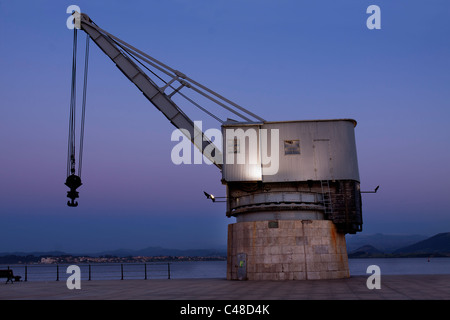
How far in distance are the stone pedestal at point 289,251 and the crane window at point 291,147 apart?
455 centimetres

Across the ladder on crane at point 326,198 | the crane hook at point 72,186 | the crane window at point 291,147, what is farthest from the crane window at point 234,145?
the crane hook at point 72,186

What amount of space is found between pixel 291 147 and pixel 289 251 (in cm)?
675

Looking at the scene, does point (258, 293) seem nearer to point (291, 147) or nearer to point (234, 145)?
point (291, 147)

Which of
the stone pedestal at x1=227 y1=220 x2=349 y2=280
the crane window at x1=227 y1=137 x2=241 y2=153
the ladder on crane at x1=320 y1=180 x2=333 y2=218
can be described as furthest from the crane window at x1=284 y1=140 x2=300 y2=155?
the stone pedestal at x1=227 y1=220 x2=349 y2=280

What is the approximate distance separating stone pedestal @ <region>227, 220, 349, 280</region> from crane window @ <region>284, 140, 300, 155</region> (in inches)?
179

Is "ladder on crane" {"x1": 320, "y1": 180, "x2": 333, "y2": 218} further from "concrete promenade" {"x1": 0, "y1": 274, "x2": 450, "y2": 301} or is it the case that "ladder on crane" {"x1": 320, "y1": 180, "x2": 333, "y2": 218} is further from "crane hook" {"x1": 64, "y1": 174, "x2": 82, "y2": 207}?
"crane hook" {"x1": 64, "y1": 174, "x2": 82, "y2": 207}

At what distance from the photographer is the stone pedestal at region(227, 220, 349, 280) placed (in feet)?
95.5

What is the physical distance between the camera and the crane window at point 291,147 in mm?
30938

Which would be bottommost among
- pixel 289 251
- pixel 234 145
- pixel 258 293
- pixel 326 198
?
pixel 258 293

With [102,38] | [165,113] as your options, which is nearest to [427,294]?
[165,113]

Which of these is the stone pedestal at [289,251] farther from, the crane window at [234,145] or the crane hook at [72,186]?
the crane hook at [72,186]

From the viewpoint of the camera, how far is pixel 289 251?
29.2m

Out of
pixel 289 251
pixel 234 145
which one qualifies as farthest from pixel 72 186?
pixel 289 251
